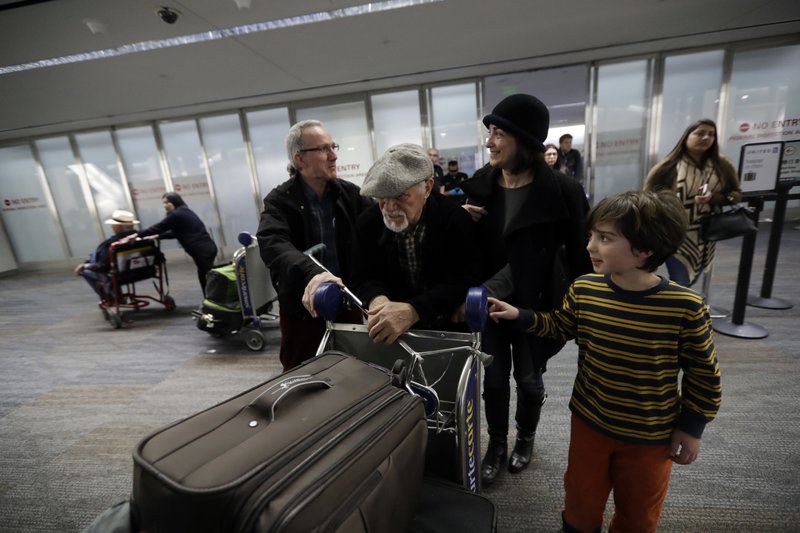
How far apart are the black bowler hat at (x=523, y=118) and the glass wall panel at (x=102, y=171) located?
10.3 metres

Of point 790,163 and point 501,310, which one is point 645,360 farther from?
point 790,163

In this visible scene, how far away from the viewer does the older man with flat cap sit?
3.59 ft

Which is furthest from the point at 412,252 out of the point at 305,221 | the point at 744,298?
the point at 744,298

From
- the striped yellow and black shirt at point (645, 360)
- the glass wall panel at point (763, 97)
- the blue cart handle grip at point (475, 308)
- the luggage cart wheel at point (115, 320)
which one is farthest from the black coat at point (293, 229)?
the glass wall panel at point (763, 97)

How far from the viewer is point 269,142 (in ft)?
26.4

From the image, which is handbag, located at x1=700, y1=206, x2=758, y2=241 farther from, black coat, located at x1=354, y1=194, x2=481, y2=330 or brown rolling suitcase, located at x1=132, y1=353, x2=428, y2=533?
brown rolling suitcase, located at x1=132, y1=353, x2=428, y2=533

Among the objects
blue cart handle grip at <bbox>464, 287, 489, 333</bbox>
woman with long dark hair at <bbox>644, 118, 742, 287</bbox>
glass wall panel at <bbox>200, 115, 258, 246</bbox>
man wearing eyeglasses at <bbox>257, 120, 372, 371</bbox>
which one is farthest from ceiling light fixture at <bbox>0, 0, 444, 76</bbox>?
blue cart handle grip at <bbox>464, 287, 489, 333</bbox>

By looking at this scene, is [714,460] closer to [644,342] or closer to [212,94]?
[644,342]

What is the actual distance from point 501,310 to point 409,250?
1.27ft

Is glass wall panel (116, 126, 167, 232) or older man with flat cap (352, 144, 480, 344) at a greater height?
glass wall panel (116, 126, 167, 232)

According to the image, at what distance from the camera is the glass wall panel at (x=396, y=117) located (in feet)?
24.1

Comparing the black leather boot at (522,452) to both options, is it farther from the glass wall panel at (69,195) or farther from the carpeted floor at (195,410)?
the glass wall panel at (69,195)

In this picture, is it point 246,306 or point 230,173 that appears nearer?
point 246,306

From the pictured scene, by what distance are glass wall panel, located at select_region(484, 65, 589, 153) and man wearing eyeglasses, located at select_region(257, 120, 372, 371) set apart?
574 centimetres
